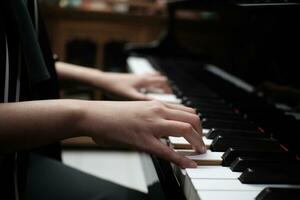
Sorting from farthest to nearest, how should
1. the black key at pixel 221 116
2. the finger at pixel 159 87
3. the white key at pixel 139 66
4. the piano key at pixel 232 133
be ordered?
1. the white key at pixel 139 66
2. the finger at pixel 159 87
3. the black key at pixel 221 116
4. the piano key at pixel 232 133

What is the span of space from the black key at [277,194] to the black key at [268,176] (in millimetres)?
50

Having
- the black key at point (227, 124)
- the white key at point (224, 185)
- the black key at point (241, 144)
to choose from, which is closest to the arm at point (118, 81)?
the black key at point (227, 124)

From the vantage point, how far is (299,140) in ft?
2.29

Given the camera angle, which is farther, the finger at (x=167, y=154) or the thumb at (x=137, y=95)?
the thumb at (x=137, y=95)

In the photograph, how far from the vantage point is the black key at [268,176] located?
1.73 feet

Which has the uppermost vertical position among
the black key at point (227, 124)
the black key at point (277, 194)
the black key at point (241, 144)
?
the black key at point (277, 194)

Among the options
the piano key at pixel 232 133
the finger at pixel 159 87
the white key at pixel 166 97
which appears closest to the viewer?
the piano key at pixel 232 133

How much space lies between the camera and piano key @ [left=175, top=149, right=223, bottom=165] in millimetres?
588

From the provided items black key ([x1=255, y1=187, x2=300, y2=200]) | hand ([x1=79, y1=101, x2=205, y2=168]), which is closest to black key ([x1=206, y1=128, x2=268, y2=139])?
hand ([x1=79, y1=101, x2=205, y2=168])

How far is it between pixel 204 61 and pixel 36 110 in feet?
3.97

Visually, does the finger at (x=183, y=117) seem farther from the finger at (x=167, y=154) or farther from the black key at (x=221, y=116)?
the black key at (x=221, y=116)

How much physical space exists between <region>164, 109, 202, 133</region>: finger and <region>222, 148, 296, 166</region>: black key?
59mm

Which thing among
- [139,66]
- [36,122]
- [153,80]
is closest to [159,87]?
[153,80]

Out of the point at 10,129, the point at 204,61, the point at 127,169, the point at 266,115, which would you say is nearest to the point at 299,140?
the point at 266,115
